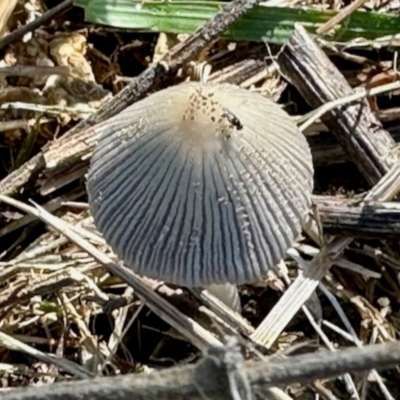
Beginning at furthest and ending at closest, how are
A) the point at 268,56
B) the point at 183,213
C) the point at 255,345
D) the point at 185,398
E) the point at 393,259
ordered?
the point at 268,56, the point at 393,259, the point at 255,345, the point at 183,213, the point at 185,398

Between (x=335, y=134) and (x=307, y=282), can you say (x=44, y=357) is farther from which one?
(x=335, y=134)

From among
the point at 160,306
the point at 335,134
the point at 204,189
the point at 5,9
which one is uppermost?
the point at 5,9

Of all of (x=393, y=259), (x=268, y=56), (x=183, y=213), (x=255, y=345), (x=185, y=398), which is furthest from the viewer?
(x=268, y=56)

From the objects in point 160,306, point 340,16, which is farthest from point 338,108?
point 160,306

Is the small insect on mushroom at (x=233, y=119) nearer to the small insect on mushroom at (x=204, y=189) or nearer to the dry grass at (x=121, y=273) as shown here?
the small insect on mushroom at (x=204, y=189)

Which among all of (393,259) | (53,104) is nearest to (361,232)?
(393,259)

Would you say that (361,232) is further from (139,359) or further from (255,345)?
(139,359)

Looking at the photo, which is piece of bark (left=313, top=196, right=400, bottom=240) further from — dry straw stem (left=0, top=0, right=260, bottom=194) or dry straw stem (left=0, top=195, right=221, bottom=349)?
dry straw stem (left=0, top=0, right=260, bottom=194)

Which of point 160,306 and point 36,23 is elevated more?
point 36,23

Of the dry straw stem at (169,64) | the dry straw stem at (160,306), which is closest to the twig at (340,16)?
the dry straw stem at (169,64)
